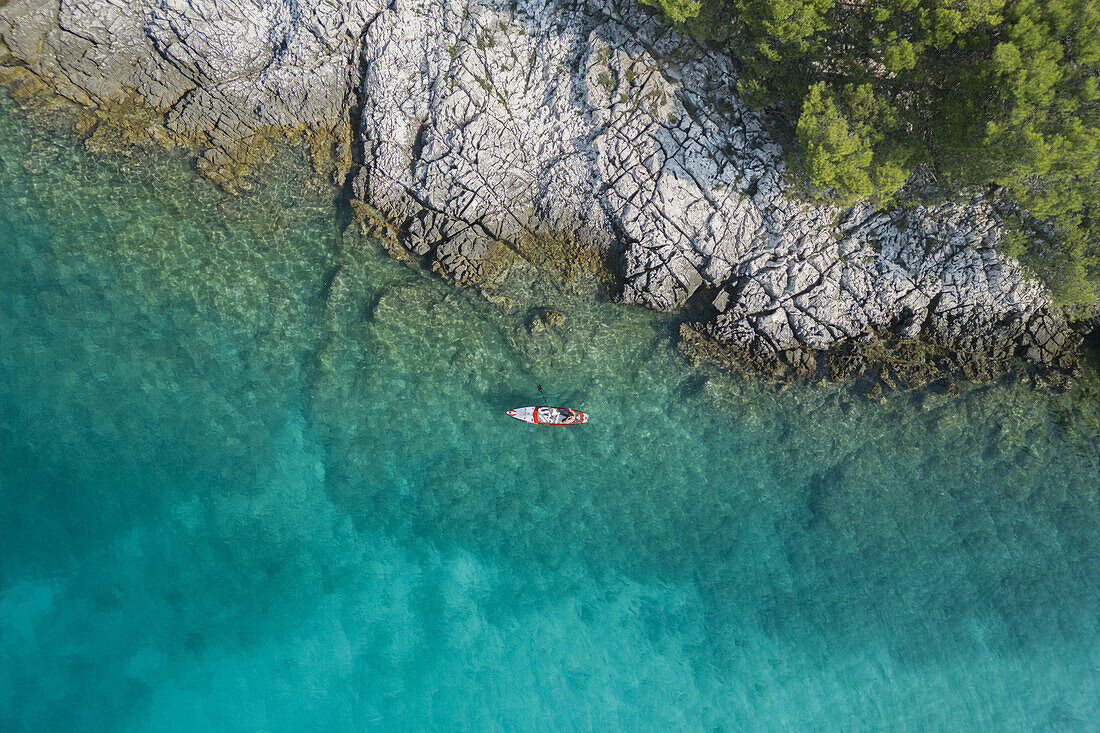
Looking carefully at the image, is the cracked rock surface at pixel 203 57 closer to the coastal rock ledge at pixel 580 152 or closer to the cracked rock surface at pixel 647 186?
the coastal rock ledge at pixel 580 152

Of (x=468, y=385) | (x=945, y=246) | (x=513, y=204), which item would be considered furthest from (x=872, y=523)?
(x=513, y=204)

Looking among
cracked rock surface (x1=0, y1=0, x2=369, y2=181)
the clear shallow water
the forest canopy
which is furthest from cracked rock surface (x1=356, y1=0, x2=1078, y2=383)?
the clear shallow water

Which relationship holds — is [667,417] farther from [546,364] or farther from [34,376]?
[34,376]

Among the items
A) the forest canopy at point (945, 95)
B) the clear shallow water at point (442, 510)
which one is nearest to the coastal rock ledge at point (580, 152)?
the forest canopy at point (945, 95)

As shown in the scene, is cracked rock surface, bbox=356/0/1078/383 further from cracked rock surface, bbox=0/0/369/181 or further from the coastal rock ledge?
cracked rock surface, bbox=0/0/369/181

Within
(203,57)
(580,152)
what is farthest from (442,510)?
(203,57)
